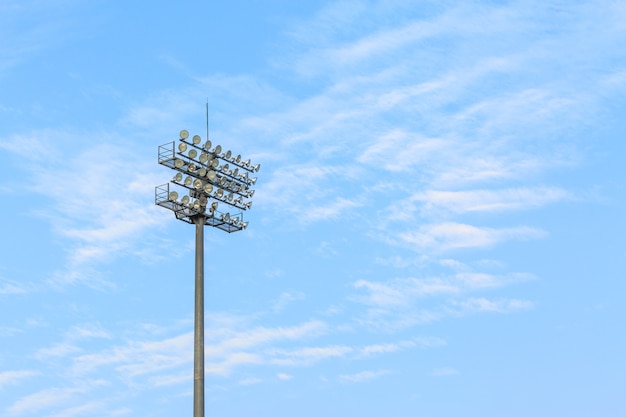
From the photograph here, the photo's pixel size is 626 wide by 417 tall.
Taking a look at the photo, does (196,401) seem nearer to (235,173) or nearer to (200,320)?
(200,320)

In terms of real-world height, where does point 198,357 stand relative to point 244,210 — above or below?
below

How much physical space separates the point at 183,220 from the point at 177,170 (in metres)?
3.18

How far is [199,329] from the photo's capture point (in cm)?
8262

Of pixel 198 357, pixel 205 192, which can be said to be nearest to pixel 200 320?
pixel 198 357

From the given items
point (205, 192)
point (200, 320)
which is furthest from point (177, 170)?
point (200, 320)

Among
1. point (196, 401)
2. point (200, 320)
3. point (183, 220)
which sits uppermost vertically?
point (183, 220)

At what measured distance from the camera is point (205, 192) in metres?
85.4

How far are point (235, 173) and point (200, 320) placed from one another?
10.4m

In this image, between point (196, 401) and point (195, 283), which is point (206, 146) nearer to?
point (195, 283)

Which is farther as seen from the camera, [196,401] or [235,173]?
[235,173]

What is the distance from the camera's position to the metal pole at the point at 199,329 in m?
81.0

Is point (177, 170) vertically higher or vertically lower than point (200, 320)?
higher

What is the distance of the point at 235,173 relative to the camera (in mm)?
87938

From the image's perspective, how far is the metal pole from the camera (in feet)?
266
